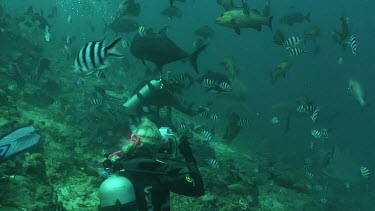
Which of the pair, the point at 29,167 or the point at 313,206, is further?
the point at 313,206

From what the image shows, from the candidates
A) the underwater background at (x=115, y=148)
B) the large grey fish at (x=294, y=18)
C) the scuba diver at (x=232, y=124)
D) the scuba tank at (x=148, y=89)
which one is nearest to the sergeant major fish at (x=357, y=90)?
the underwater background at (x=115, y=148)

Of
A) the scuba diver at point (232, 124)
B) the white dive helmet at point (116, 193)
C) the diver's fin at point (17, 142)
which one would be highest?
the scuba diver at point (232, 124)

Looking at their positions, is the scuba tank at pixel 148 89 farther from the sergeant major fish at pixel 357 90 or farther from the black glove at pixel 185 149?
the black glove at pixel 185 149

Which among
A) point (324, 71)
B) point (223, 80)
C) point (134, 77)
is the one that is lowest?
point (223, 80)

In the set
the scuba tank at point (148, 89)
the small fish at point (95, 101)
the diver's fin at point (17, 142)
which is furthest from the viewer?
the small fish at point (95, 101)

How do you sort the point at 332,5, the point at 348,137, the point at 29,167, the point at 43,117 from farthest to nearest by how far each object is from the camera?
the point at 332,5 → the point at 348,137 → the point at 43,117 → the point at 29,167

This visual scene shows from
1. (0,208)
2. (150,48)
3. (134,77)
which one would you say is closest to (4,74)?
(150,48)

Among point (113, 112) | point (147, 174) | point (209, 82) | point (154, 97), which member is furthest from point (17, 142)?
point (209, 82)

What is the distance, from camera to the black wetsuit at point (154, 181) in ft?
13.0

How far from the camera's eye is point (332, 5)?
8762 cm

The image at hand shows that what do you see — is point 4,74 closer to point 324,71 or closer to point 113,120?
point 113,120

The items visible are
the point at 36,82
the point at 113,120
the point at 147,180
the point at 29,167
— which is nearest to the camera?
the point at 147,180

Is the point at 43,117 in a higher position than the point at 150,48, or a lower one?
lower

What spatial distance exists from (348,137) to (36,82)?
138ft
